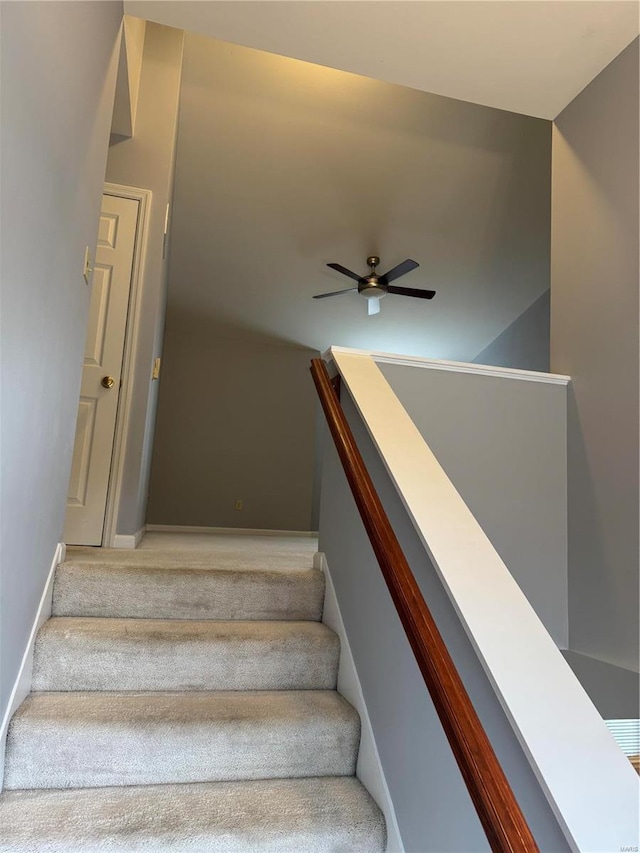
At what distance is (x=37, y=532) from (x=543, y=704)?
143 centimetres

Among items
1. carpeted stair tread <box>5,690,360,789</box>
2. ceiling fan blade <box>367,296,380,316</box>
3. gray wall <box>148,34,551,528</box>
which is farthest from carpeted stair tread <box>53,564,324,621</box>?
gray wall <box>148,34,551,528</box>

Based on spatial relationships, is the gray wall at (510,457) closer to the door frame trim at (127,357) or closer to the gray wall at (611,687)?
the gray wall at (611,687)

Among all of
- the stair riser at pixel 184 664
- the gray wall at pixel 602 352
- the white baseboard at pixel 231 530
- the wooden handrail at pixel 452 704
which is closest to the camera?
the wooden handrail at pixel 452 704

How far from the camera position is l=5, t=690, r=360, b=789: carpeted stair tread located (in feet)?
4.59

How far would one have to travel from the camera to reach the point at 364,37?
2.26m

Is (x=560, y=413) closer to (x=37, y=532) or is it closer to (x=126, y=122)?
(x=37, y=532)

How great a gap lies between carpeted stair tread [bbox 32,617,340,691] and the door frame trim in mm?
1099

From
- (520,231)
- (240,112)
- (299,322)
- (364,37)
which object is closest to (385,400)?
(364,37)

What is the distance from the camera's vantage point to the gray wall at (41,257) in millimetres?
1116

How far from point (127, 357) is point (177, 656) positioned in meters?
1.79

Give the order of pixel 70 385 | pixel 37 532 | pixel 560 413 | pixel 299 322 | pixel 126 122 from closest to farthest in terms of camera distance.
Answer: pixel 37 532 → pixel 70 385 → pixel 560 413 → pixel 126 122 → pixel 299 322

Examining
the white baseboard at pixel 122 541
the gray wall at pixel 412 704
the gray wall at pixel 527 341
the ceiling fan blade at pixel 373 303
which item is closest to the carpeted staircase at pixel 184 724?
the gray wall at pixel 412 704

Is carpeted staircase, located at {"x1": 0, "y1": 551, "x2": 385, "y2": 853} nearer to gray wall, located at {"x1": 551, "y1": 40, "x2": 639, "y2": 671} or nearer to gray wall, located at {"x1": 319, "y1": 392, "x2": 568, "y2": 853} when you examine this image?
gray wall, located at {"x1": 319, "y1": 392, "x2": 568, "y2": 853}

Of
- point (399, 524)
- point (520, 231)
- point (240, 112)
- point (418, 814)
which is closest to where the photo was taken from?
point (418, 814)
